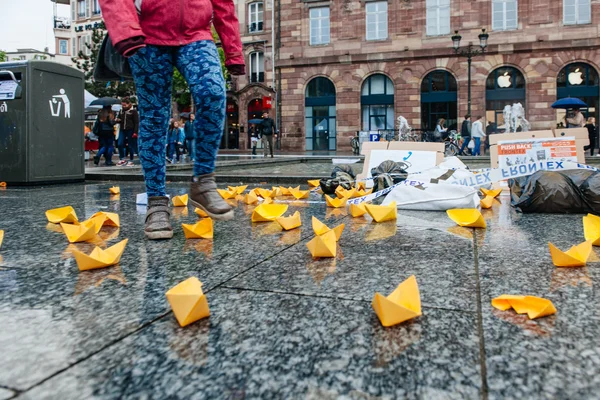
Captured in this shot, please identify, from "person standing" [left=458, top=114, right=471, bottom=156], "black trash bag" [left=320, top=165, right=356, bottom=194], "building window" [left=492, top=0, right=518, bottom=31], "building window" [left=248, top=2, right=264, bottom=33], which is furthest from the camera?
"building window" [left=248, top=2, right=264, bottom=33]

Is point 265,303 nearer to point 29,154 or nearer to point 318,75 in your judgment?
point 29,154

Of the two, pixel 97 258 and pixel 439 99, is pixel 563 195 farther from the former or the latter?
pixel 439 99

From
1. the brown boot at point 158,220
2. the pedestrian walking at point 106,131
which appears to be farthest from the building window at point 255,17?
the brown boot at point 158,220

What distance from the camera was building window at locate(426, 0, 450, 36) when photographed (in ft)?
85.9

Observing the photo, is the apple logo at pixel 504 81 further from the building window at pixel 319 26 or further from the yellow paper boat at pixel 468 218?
the yellow paper boat at pixel 468 218

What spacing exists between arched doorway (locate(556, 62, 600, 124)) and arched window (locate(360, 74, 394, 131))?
7965mm

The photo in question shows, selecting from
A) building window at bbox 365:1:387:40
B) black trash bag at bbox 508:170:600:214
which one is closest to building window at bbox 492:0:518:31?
building window at bbox 365:1:387:40

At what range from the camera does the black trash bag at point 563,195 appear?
347 cm

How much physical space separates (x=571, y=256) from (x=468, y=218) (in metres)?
1.00

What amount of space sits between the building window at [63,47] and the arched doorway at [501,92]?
5671 centimetres

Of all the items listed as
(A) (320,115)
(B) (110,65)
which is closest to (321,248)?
(B) (110,65)

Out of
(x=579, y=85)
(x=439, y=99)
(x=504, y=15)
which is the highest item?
(x=504, y=15)

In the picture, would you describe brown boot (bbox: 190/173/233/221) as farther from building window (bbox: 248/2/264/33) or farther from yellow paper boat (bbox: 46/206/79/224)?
building window (bbox: 248/2/264/33)

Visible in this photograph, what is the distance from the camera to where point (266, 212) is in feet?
10.7
